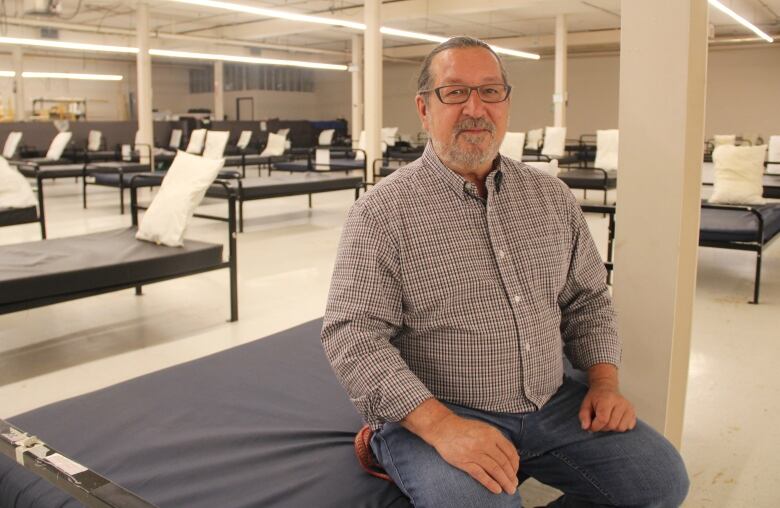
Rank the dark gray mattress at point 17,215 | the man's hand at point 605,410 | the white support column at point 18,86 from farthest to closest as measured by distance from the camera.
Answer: the white support column at point 18,86 → the dark gray mattress at point 17,215 → the man's hand at point 605,410

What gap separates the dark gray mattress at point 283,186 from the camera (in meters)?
7.12

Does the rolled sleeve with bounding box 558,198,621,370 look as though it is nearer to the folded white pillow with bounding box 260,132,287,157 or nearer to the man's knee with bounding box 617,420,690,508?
the man's knee with bounding box 617,420,690,508

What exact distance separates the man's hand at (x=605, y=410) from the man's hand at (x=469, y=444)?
0.31m

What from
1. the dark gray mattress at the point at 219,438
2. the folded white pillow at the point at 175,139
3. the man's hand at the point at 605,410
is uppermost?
the folded white pillow at the point at 175,139

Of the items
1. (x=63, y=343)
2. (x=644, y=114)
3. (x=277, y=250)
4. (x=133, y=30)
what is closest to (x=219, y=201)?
(x=277, y=250)

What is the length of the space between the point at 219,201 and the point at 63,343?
22.4 feet

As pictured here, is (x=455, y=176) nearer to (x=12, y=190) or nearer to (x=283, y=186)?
(x=12, y=190)

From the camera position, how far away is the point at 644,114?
2.03 meters

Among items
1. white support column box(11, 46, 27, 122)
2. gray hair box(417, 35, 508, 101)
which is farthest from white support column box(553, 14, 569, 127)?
gray hair box(417, 35, 508, 101)

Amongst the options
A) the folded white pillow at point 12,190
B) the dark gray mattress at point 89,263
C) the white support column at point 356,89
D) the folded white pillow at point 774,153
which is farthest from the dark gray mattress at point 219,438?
the white support column at point 356,89

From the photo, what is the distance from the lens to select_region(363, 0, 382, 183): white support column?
33.8 ft

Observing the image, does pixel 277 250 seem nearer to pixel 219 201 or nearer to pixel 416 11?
pixel 219 201

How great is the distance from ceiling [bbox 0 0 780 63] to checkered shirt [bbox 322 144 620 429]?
1042 centimetres

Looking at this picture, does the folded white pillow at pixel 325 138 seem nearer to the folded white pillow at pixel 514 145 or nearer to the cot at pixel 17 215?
the folded white pillow at pixel 514 145
